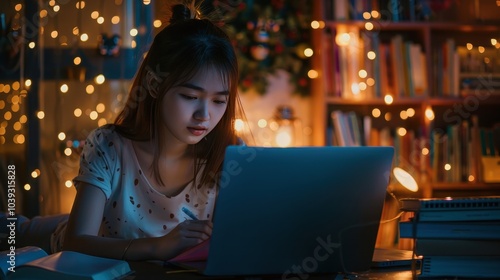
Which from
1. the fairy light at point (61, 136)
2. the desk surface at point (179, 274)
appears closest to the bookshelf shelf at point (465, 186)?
the fairy light at point (61, 136)

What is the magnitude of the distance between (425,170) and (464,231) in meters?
2.59

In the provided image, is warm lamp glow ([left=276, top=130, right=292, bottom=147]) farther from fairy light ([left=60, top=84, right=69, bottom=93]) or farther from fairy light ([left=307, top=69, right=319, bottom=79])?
fairy light ([left=60, top=84, right=69, bottom=93])

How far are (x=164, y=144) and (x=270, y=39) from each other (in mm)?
2177

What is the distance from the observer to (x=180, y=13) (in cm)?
175

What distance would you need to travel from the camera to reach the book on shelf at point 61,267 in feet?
3.20

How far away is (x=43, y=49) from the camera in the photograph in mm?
3449

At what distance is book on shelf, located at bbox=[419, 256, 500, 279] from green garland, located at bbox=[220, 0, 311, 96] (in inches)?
107

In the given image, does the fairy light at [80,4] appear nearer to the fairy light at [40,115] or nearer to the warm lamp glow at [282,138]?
the fairy light at [40,115]

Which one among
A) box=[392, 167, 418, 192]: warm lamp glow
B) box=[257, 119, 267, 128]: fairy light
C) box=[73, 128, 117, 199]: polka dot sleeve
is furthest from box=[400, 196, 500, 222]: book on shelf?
box=[257, 119, 267, 128]: fairy light

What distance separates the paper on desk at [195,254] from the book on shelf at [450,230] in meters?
0.31

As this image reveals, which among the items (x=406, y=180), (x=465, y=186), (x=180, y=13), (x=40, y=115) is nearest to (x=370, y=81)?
(x=465, y=186)

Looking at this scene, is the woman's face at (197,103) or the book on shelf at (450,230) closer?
the book on shelf at (450,230)

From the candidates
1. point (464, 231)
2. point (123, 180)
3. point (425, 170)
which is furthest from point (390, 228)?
point (464, 231)

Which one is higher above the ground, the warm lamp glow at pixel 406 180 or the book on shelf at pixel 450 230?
the warm lamp glow at pixel 406 180
